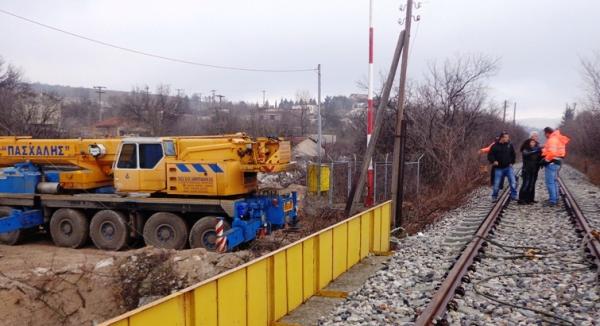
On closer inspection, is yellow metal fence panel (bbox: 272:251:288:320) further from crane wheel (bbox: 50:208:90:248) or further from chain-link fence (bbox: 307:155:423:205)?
chain-link fence (bbox: 307:155:423:205)

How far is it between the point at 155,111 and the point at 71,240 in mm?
53232

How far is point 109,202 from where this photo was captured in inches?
525

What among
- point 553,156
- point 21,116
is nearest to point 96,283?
point 553,156

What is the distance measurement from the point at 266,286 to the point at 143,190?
8707mm

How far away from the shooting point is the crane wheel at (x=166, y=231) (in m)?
12.8

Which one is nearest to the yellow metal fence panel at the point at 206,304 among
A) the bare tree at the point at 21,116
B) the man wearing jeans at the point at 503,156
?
the man wearing jeans at the point at 503,156

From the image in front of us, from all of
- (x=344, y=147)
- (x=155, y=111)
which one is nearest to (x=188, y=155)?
(x=344, y=147)

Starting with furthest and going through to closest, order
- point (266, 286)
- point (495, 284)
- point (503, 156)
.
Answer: point (503, 156) → point (495, 284) → point (266, 286)

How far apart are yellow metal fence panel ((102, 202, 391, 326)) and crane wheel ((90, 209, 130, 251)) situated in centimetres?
753

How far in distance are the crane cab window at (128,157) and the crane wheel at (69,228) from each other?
1.95 m

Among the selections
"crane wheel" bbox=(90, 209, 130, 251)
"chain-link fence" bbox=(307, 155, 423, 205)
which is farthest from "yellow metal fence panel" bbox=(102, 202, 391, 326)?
"chain-link fence" bbox=(307, 155, 423, 205)

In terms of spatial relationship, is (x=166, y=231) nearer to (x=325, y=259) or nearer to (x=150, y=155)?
(x=150, y=155)

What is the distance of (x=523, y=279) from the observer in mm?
6375

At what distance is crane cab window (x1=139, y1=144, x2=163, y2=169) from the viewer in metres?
13.0
